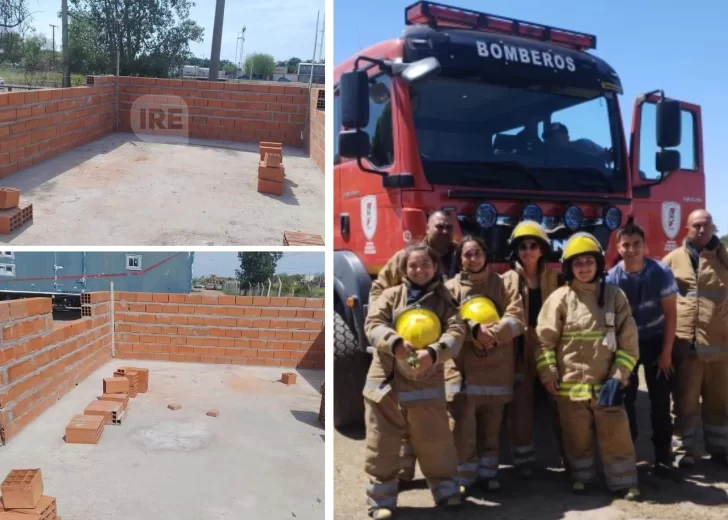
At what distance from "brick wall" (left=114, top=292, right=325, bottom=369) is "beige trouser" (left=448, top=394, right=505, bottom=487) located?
5615mm

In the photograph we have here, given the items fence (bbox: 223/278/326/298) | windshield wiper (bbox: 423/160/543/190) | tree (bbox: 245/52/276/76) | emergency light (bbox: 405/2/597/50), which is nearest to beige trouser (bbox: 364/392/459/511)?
windshield wiper (bbox: 423/160/543/190)

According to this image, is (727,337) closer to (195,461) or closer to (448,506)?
(448,506)

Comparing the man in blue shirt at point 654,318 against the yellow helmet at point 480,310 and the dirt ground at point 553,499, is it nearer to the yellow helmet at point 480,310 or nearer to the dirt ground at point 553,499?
the dirt ground at point 553,499

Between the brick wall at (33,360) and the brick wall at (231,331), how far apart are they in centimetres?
190

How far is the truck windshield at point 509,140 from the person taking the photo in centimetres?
409

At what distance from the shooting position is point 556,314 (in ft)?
11.9

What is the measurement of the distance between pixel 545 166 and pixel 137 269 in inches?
340

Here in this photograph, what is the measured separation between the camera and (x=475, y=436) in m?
3.63

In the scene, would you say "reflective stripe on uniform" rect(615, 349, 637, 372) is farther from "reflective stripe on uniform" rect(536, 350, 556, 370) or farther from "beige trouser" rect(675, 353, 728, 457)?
"beige trouser" rect(675, 353, 728, 457)

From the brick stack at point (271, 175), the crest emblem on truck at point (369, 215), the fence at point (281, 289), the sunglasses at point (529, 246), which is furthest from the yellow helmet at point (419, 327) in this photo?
the brick stack at point (271, 175)

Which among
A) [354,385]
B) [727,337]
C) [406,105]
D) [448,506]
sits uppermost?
[406,105]

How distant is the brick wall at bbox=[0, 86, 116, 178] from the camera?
23.8 feet

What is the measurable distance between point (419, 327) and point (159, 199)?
15.2 feet

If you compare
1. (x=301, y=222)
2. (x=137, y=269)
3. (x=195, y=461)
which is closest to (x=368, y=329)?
(x=195, y=461)
